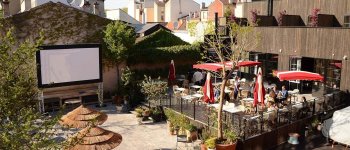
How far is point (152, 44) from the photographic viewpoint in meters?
31.3

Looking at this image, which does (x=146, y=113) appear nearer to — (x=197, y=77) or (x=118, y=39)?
(x=118, y=39)

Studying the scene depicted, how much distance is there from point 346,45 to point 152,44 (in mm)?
16390

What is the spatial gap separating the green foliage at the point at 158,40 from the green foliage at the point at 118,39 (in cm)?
551

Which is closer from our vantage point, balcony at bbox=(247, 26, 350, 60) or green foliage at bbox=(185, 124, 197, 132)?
green foliage at bbox=(185, 124, 197, 132)

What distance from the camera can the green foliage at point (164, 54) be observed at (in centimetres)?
2689

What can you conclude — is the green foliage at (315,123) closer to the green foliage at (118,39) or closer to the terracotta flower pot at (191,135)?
the terracotta flower pot at (191,135)

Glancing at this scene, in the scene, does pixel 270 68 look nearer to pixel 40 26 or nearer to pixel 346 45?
pixel 346 45

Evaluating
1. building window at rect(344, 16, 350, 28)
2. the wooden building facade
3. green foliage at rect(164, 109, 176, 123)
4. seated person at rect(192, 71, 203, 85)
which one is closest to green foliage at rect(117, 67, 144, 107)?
green foliage at rect(164, 109, 176, 123)

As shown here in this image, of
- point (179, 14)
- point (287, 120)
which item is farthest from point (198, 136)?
point (179, 14)

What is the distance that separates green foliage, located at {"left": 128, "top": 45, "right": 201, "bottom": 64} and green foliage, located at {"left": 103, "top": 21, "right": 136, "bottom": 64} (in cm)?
142

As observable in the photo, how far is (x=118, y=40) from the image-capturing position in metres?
24.8

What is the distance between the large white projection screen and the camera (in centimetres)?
2255

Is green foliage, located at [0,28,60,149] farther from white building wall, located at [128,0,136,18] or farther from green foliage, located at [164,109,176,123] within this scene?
white building wall, located at [128,0,136,18]

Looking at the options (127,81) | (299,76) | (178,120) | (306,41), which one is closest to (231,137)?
(178,120)
